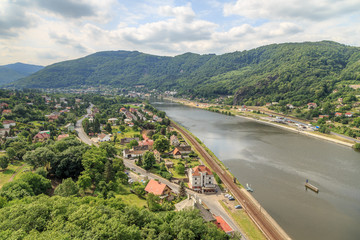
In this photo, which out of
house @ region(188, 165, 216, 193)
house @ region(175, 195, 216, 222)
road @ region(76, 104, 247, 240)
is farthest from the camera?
house @ region(188, 165, 216, 193)

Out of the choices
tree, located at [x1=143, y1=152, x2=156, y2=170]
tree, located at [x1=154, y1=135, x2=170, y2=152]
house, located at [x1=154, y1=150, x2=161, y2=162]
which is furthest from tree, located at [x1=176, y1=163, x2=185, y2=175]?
tree, located at [x1=154, y1=135, x2=170, y2=152]

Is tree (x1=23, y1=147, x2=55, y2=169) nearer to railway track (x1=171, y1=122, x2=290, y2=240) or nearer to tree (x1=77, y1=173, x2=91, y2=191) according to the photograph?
tree (x1=77, y1=173, x2=91, y2=191)

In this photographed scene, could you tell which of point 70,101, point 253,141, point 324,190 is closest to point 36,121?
point 70,101

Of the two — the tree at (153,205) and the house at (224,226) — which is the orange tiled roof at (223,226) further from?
the tree at (153,205)

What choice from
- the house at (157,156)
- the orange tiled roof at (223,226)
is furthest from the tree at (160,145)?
the orange tiled roof at (223,226)

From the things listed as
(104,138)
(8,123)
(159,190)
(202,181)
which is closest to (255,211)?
(202,181)

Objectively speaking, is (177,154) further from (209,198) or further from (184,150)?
(209,198)
